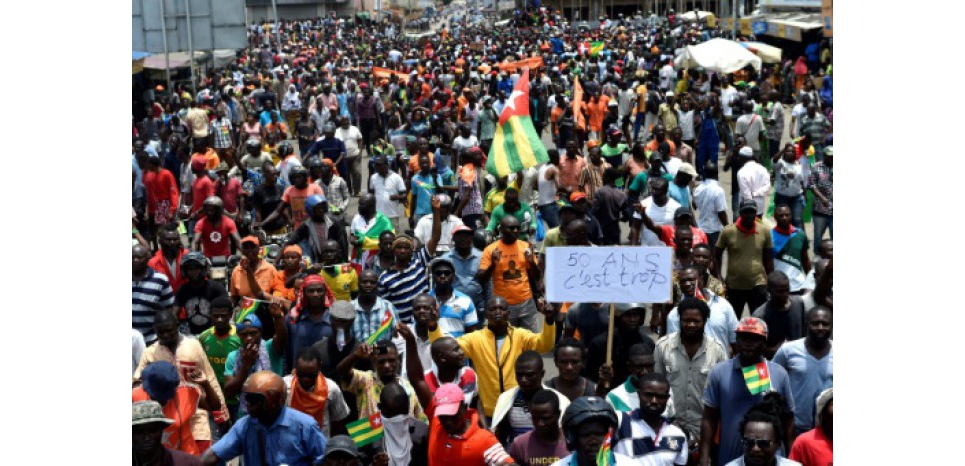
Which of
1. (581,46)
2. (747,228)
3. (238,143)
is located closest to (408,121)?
(238,143)

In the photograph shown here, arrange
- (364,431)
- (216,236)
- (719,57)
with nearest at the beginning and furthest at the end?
1. (364,431)
2. (216,236)
3. (719,57)

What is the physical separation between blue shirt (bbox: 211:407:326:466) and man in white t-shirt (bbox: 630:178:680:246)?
4.91m

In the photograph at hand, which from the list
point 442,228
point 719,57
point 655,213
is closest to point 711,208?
point 655,213

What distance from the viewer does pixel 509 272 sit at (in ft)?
29.3

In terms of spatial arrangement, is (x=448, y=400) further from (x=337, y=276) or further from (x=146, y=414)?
(x=337, y=276)

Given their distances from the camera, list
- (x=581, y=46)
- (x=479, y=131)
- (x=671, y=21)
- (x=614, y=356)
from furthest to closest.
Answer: (x=671, y=21) → (x=581, y=46) → (x=479, y=131) → (x=614, y=356)

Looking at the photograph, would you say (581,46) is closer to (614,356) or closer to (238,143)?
(238,143)

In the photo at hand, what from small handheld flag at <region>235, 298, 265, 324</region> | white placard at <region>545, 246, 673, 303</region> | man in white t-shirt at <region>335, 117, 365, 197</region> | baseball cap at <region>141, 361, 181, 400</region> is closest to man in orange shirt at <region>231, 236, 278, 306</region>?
small handheld flag at <region>235, 298, 265, 324</region>

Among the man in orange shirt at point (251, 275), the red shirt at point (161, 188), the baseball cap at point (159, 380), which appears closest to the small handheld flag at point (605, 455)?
the baseball cap at point (159, 380)

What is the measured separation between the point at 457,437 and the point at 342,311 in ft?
5.40

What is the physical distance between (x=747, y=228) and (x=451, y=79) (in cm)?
1788

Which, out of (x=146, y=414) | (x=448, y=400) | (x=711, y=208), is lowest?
(x=711, y=208)

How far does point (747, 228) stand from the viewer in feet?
30.2

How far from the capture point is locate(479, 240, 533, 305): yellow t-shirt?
8.94m
